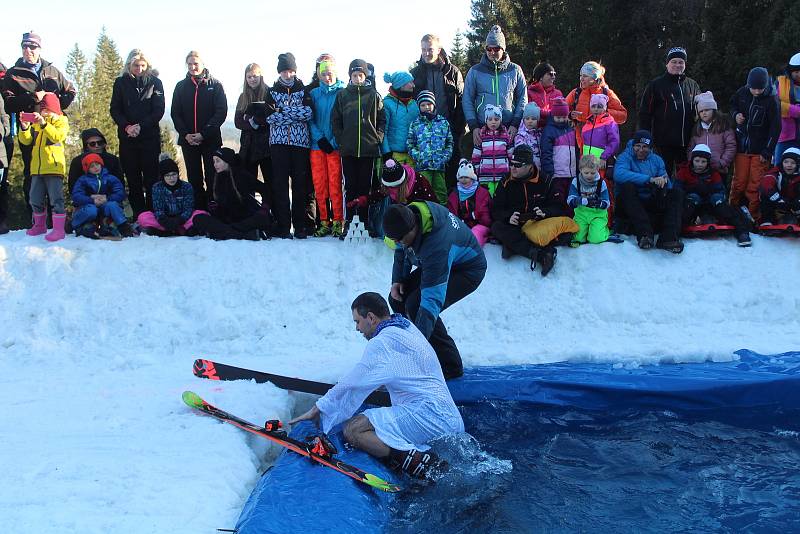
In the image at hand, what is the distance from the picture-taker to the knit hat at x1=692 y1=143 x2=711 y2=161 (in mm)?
8211

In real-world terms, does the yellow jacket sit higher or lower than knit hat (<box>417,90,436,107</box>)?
lower

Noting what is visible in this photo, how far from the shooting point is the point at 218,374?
580 centimetres

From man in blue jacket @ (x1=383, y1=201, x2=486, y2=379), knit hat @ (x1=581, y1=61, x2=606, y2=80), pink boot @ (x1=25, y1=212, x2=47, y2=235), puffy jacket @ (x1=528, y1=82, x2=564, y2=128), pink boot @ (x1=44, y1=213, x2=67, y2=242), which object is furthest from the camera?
puffy jacket @ (x1=528, y1=82, x2=564, y2=128)

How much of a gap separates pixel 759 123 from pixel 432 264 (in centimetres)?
539

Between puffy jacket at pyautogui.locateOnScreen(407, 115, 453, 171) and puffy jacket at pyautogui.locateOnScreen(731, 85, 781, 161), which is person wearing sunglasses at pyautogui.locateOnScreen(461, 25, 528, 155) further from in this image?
puffy jacket at pyautogui.locateOnScreen(731, 85, 781, 161)

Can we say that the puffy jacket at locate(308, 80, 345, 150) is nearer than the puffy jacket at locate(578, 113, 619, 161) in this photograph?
No

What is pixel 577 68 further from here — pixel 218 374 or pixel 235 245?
pixel 218 374

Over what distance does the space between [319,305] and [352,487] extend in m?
3.65

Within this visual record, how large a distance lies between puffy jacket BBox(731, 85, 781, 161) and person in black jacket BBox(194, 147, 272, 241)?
224 inches

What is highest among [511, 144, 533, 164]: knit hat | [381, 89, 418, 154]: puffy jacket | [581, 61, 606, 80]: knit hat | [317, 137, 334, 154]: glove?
[581, 61, 606, 80]: knit hat

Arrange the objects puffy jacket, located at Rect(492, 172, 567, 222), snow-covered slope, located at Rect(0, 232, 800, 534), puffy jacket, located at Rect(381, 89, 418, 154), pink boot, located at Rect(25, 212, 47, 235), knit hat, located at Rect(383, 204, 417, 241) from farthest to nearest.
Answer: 1. puffy jacket, located at Rect(381, 89, 418, 154)
2. pink boot, located at Rect(25, 212, 47, 235)
3. puffy jacket, located at Rect(492, 172, 567, 222)
4. snow-covered slope, located at Rect(0, 232, 800, 534)
5. knit hat, located at Rect(383, 204, 417, 241)

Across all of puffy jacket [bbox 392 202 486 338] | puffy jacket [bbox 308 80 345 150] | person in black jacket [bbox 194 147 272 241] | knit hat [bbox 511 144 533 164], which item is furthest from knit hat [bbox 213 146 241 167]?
puffy jacket [bbox 392 202 486 338]

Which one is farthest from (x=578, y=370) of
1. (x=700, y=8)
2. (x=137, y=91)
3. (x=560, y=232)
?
(x=700, y=8)


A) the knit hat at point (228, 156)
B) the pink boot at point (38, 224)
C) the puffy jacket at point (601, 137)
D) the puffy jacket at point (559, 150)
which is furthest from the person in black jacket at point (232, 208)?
the puffy jacket at point (601, 137)
